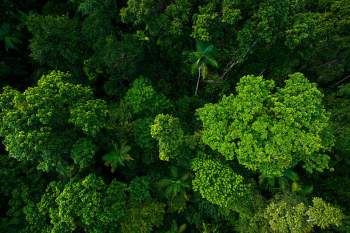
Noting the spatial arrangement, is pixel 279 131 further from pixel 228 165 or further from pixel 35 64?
pixel 35 64

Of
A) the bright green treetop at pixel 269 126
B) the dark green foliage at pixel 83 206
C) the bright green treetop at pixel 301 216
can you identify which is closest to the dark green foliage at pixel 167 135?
the bright green treetop at pixel 269 126

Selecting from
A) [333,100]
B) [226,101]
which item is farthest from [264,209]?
[333,100]

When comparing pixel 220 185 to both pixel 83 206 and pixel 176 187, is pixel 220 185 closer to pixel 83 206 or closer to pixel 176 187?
pixel 176 187

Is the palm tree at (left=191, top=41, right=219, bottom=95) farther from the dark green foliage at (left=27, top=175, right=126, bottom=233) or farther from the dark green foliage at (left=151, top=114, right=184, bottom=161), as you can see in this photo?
the dark green foliage at (left=27, top=175, right=126, bottom=233)

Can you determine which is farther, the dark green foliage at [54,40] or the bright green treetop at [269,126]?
the dark green foliage at [54,40]

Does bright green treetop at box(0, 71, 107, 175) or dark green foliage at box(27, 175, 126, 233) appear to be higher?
bright green treetop at box(0, 71, 107, 175)

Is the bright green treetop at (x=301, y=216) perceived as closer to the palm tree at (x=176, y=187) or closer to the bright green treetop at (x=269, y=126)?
the bright green treetop at (x=269, y=126)

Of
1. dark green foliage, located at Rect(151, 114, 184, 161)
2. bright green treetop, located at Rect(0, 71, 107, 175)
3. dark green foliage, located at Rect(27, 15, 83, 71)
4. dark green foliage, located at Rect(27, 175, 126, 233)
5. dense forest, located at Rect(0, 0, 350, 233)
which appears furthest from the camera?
dark green foliage, located at Rect(27, 15, 83, 71)

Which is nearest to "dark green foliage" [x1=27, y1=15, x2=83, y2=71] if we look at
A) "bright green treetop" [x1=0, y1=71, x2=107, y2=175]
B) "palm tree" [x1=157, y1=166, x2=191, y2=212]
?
"bright green treetop" [x1=0, y1=71, x2=107, y2=175]
